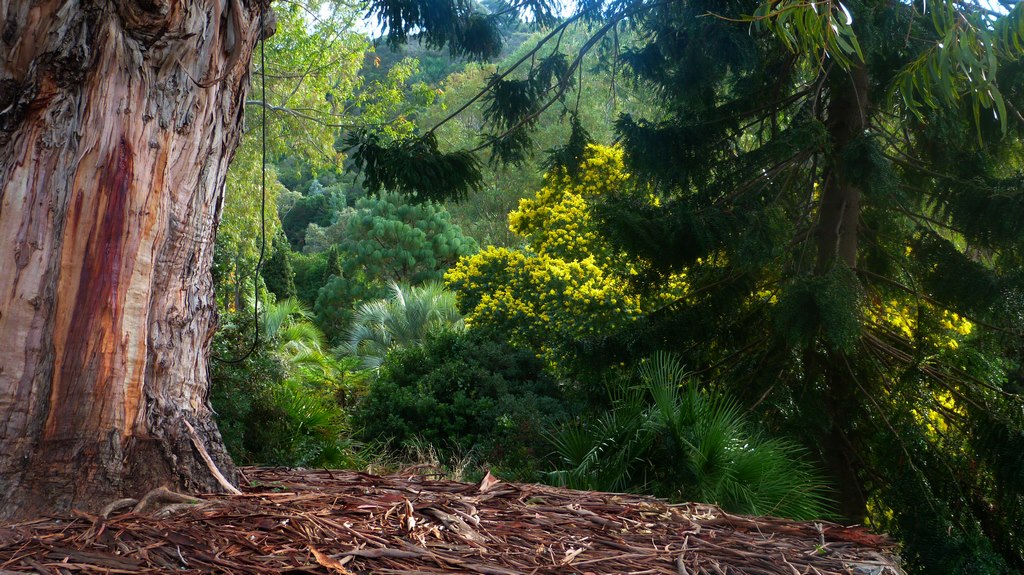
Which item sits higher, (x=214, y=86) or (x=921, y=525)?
(x=214, y=86)

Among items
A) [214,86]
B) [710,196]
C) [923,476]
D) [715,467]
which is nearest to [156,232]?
[214,86]

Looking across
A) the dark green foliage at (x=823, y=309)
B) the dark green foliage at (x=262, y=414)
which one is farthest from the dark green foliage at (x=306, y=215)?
the dark green foliage at (x=823, y=309)

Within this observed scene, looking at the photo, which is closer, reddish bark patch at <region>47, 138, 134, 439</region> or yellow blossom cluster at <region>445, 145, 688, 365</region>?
reddish bark patch at <region>47, 138, 134, 439</region>

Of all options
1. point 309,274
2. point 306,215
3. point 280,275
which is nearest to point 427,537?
point 280,275

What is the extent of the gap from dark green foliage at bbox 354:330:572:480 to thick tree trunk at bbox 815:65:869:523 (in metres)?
3.27

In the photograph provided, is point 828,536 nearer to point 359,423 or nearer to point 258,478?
point 258,478

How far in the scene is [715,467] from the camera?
5.71 m

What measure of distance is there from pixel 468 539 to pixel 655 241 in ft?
15.4

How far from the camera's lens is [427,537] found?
2.86 m

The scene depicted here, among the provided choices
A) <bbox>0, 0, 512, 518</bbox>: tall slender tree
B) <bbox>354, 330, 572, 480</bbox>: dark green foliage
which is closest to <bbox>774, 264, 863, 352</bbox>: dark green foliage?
<bbox>354, 330, 572, 480</bbox>: dark green foliage

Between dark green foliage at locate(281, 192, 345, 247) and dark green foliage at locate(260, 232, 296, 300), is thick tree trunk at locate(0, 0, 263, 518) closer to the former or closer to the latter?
dark green foliage at locate(260, 232, 296, 300)

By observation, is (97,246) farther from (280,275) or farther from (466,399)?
(280,275)

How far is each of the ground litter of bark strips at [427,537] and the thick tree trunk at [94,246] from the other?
0.78 ft

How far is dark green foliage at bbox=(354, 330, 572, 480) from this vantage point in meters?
10.3
